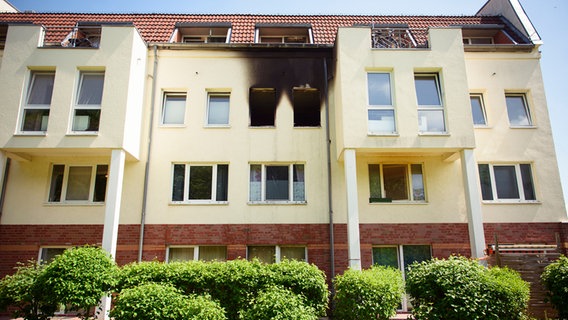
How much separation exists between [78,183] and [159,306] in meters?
6.36

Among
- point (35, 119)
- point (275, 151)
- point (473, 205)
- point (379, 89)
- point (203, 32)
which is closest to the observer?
point (473, 205)

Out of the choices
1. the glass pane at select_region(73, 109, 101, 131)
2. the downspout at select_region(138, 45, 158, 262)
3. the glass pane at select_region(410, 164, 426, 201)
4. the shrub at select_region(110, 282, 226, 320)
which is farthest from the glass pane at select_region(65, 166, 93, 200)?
the glass pane at select_region(410, 164, 426, 201)

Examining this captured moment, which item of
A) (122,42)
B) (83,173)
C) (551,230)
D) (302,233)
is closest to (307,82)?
(302,233)

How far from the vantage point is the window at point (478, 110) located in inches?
494

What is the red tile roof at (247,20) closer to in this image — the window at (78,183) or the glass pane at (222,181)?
the glass pane at (222,181)

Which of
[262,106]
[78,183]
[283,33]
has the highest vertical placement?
[283,33]

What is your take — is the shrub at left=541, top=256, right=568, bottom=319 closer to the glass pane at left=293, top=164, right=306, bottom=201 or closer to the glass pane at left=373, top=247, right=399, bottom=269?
the glass pane at left=373, top=247, right=399, bottom=269

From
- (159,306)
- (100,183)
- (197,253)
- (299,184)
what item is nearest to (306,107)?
(299,184)

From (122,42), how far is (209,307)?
8.43 metres

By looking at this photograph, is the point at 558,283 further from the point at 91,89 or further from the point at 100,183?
the point at 91,89

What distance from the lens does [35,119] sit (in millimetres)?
11055

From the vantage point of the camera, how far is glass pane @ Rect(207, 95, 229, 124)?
1262cm

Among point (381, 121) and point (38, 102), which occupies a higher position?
point (38, 102)

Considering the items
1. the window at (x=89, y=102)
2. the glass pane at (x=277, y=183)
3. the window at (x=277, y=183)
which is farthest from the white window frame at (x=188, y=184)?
the window at (x=89, y=102)
